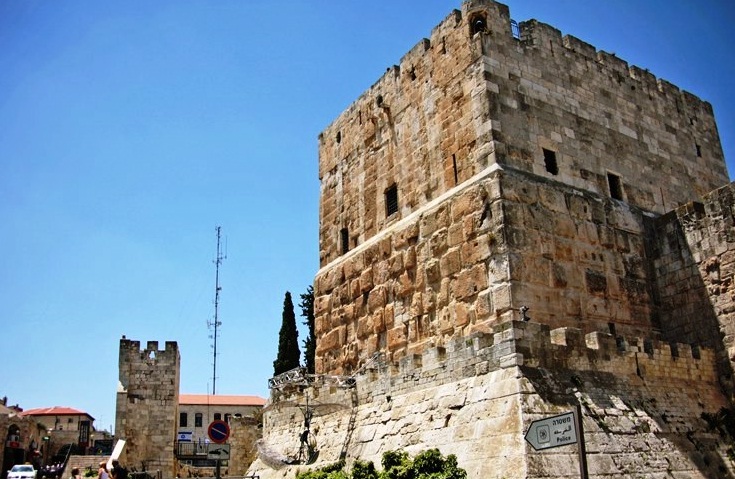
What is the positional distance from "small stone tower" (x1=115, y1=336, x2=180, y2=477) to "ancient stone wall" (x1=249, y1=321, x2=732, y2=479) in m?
16.8

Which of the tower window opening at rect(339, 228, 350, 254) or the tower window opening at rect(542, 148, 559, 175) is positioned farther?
the tower window opening at rect(339, 228, 350, 254)

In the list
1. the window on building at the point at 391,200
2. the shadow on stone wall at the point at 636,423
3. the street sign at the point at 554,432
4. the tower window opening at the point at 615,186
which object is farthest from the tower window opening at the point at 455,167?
the street sign at the point at 554,432

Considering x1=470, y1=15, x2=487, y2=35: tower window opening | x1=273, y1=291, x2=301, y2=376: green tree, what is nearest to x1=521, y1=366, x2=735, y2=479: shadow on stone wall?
x1=470, y1=15, x2=487, y2=35: tower window opening

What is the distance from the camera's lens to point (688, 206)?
14094 mm

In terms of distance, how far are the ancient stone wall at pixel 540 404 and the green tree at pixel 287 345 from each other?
1552cm

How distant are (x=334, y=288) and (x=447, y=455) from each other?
305 inches

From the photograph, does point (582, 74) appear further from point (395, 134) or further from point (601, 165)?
point (395, 134)

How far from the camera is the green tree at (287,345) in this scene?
28.3 meters

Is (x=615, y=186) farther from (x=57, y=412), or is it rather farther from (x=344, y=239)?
(x=57, y=412)

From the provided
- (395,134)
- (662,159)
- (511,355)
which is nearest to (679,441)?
(511,355)

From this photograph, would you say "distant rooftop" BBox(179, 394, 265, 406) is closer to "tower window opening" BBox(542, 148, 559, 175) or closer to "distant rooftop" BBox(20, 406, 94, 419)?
"distant rooftop" BBox(20, 406, 94, 419)

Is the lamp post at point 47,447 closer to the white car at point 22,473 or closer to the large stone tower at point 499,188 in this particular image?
the white car at point 22,473

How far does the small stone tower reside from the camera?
90.1ft

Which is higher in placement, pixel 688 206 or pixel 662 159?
pixel 662 159
